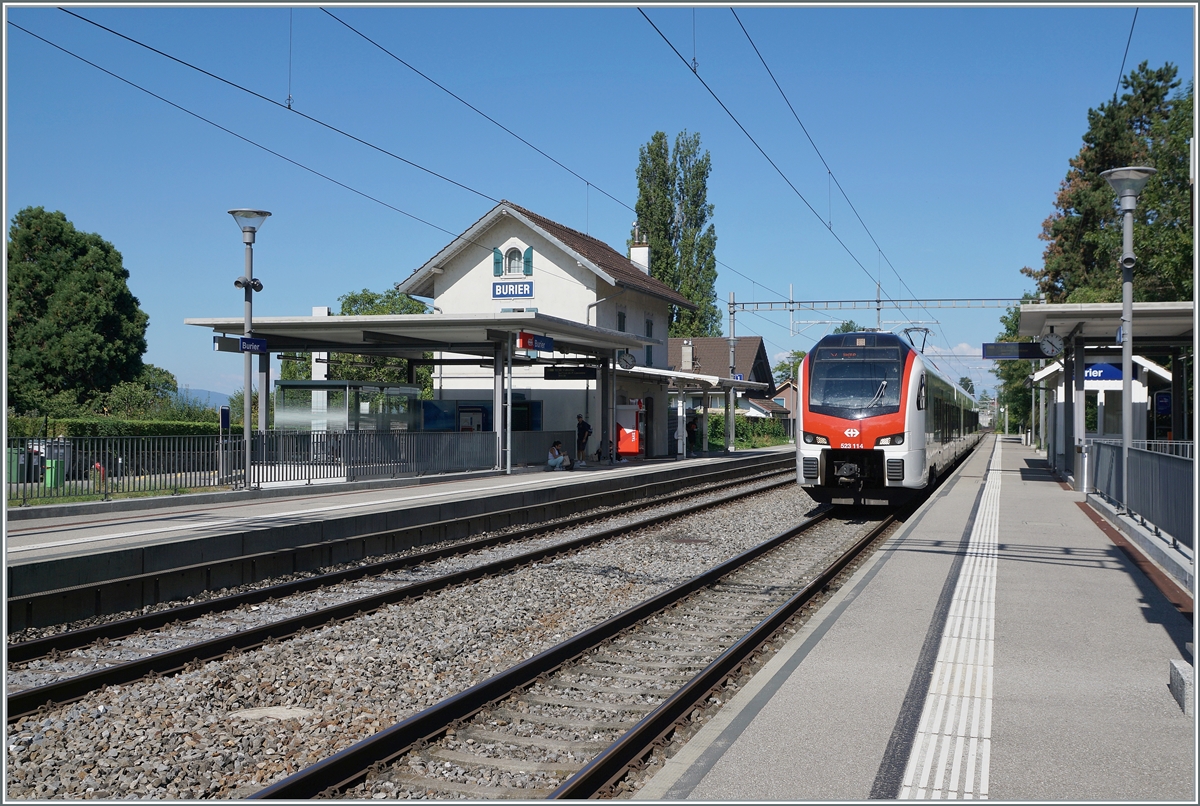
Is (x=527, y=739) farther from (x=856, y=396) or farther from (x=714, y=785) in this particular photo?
(x=856, y=396)

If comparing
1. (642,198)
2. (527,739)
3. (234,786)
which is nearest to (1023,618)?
(527,739)

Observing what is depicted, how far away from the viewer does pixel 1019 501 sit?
67.8 ft

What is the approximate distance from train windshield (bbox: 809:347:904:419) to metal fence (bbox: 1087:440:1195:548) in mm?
3788

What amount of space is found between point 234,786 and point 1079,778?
417 centimetres

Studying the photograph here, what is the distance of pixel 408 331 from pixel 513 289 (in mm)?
13140

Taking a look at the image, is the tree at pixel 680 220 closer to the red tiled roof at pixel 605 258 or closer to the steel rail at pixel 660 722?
the red tiled roof at pixel 605 258

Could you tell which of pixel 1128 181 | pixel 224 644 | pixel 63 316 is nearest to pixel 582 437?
pixel 1128 181

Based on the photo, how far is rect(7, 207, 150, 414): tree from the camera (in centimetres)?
4397

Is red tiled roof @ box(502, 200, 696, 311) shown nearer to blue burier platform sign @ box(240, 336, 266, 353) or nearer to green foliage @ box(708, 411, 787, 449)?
green foliage @ box(708, 411, 787, 449)

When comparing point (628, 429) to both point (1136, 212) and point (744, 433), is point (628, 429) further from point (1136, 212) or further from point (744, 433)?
point (744, 433)

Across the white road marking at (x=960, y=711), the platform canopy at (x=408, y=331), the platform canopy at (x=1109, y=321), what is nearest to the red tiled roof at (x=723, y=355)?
the platform canopy at (x=408, y=331)

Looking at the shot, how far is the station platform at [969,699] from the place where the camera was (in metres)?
4.90

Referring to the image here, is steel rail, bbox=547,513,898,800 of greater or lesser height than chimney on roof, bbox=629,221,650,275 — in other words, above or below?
below

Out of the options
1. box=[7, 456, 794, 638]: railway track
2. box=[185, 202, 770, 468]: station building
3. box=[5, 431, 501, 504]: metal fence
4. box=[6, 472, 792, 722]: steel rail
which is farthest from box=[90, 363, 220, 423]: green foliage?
box=[6, 472, 792, 722]: steel rail
